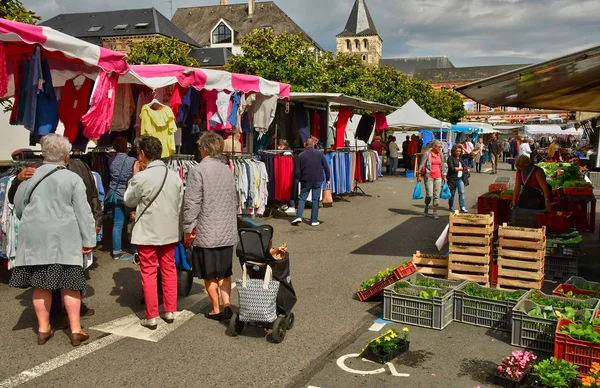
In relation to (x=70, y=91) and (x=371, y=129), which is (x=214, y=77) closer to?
(x=70, y=91)

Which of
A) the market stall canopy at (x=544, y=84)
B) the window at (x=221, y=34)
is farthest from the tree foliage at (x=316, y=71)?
the window at (x=221, y=34)

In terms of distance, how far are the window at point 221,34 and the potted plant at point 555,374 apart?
3335 inches

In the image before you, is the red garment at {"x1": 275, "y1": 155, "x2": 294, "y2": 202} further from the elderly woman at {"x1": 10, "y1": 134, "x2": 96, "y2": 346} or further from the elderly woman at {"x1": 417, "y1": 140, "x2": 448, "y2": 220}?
the elderly woman at {"x1": 10, "y1": 134, "x2": 96, "y2": 346}

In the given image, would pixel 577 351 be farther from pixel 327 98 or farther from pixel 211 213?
pixel 327 98

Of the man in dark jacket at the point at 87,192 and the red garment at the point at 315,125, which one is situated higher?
the red garment at the point at 315,125

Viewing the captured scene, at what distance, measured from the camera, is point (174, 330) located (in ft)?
19.2

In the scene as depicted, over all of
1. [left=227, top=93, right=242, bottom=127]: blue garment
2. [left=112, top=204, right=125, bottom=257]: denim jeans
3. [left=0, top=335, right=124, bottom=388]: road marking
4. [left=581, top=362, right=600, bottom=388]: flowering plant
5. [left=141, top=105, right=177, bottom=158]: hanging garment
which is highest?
[left=227, top=93, right=242, bottom=127]: blue garment

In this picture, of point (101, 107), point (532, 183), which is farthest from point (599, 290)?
point (101, 107)

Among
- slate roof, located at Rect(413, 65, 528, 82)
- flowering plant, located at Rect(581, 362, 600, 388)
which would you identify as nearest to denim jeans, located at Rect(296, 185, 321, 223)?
flowering plant, located at Rect(581, 362, 600, 388)

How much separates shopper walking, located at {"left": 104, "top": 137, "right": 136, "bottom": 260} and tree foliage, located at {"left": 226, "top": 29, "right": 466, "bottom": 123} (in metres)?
22.9

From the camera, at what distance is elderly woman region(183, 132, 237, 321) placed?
5785 millimetres

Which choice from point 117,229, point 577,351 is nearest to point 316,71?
point 117,229

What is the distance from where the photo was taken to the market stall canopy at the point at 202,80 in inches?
367

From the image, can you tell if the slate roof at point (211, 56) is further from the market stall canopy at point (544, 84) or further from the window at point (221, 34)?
the market stall canopy at point (544, 84)
